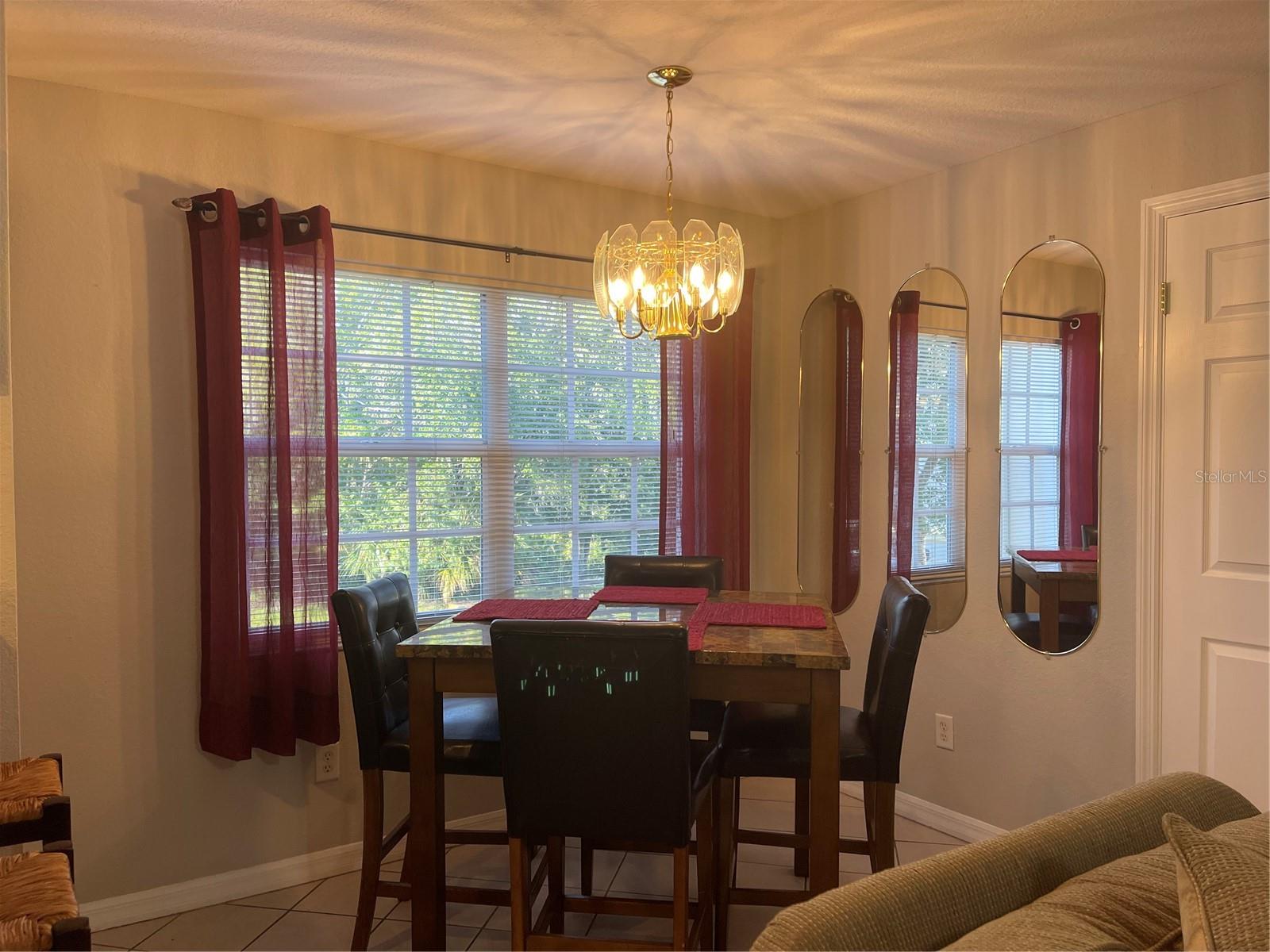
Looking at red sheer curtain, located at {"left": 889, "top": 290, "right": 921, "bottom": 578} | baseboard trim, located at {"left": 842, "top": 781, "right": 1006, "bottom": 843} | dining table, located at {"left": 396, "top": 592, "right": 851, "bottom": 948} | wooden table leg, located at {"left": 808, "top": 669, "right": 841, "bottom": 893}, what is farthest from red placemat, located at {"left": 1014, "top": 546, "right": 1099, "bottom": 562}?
wooden table leg, located at {"left": 808, "top": 669, "right": 841, "bottom": 893}

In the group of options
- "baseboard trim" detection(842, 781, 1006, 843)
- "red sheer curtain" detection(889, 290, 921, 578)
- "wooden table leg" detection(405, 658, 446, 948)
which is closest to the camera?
"wooden table leg" detection(405, 658, 446, 948)

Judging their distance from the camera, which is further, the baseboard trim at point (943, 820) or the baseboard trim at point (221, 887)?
the baseboard trim at point (943, 820)

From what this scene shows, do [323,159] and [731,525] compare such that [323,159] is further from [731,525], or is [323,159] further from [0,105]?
[731,525]

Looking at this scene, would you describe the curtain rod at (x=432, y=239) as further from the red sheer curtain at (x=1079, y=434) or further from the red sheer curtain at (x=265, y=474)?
the red sheer curtain at (x=1079, y=434)

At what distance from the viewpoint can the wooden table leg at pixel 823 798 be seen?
7.38 feet

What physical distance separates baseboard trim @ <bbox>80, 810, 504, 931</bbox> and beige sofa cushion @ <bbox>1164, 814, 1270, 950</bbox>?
107 inches

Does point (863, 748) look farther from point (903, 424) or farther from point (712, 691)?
point (903, 424)

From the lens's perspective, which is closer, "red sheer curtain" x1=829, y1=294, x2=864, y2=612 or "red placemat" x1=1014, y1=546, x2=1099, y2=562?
"red placemat" x1=1014, y1=546, x2=1099, y2=562

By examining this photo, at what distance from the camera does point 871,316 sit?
381 cm

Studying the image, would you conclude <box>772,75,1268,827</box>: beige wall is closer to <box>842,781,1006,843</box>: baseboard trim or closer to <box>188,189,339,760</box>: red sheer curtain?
<box>842,781,1006,843</box>: baseboard trim

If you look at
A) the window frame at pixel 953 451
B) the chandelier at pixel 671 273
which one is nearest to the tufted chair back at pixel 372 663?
the chandelier at pixel 671 273

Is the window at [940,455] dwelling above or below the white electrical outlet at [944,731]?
above

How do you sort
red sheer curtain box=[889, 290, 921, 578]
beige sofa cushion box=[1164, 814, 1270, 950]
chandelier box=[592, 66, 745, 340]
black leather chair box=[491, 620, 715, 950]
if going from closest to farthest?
beige sofa cushion box=[1164, 814, 1270, 950] → black leather chair box=[491, 620, 715, 950] → chandelier box=[592, 66, 745, 340] → red sheer curtain box=[889, 290, 921, 578]

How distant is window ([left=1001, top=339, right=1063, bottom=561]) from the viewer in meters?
3.15
